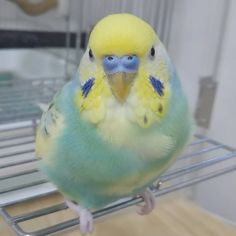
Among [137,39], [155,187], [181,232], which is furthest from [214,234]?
[137,39]

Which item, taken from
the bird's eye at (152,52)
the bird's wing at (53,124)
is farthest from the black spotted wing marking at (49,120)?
the bird's eye at (152,52)

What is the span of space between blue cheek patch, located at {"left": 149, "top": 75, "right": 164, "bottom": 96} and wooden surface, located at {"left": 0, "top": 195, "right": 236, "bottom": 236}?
28 centimetres

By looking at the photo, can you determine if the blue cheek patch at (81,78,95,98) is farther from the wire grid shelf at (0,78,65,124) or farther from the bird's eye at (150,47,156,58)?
the wire grid shelf at (0,78,65,124)

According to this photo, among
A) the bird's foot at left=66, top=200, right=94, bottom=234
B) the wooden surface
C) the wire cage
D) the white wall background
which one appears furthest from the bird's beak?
the white wall background

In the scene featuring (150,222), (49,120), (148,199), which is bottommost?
(150,222)

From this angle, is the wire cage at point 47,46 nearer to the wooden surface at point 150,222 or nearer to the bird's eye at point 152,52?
the wooden surface at point 150,222

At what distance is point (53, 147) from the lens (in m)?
0.37

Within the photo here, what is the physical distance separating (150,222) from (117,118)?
0.31 meters

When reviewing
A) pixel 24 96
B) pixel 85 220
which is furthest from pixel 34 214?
pixel 24 96

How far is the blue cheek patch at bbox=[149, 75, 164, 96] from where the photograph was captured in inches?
12.9

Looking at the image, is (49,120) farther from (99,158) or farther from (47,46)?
(47,46)

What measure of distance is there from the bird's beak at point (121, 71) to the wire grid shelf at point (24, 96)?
421 mm

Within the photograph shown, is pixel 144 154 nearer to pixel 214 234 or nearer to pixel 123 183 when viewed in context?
pixel 123 183

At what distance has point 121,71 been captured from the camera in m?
0.30
